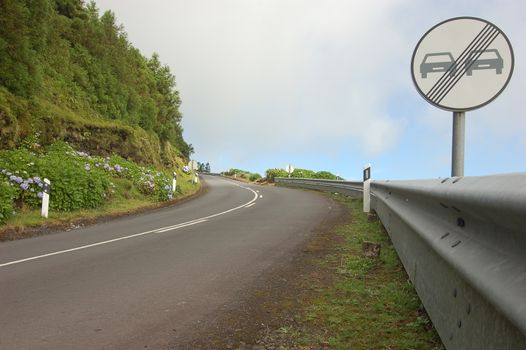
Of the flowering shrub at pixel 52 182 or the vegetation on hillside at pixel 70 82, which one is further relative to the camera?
the vegetation on hillside at pixel 70 82

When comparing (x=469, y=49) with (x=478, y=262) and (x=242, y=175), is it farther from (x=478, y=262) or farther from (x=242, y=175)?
(x=242, y=175)

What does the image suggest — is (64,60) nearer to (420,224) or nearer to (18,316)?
(18,316)

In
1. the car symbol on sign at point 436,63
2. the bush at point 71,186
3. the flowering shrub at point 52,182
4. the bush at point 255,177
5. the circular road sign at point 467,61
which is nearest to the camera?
the circular road sign at point 467,61

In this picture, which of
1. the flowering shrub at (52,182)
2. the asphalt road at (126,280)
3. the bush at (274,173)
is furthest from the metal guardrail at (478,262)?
the bush at (274,173)

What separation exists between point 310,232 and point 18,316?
6.97 meters

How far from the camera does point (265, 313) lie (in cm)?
462

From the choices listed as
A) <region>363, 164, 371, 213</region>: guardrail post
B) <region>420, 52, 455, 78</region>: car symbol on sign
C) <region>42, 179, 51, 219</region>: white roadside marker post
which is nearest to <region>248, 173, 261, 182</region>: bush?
<region>363, 164, 371, 213</region>: guardrail post

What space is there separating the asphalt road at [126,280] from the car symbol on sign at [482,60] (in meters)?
3.58

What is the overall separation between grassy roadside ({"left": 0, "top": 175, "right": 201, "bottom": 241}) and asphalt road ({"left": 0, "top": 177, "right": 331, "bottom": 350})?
126cm

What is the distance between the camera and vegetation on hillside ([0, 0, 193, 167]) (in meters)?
17.9

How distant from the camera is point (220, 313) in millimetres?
4672

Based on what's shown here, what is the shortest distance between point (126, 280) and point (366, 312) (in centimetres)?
342

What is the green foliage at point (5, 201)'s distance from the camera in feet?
39.3

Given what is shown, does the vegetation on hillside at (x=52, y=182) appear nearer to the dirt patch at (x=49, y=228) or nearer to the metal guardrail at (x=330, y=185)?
the dirt patch at (x=49, y=228)
